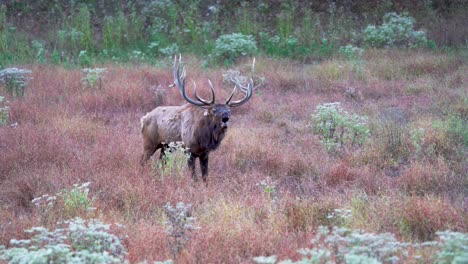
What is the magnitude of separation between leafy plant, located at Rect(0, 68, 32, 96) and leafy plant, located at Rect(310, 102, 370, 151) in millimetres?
6741

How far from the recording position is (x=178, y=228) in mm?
5980

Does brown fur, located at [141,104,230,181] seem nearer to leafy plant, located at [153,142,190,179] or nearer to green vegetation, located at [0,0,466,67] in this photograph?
leafy plant, located at [153,142,190,179]

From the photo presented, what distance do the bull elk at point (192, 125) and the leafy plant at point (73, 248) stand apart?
10.0ft

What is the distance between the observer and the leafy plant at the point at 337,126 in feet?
32.8

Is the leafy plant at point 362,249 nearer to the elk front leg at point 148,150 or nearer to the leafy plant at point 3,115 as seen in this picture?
the elk front leg at point 148,150

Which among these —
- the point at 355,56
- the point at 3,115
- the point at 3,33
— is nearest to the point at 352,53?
the point at 355,56

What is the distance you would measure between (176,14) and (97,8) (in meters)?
3.44

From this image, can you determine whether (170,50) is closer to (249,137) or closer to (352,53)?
(352,53)

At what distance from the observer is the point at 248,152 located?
9695 millimetres

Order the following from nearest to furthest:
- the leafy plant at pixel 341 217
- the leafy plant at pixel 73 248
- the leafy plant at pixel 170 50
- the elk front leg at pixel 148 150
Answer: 1. the leafy plant at pixel 73 248
2. the leafy plant at pixel 341 217
3. the elk front leg at pixel 148 150
4. the leafy plant at pixel 170 50

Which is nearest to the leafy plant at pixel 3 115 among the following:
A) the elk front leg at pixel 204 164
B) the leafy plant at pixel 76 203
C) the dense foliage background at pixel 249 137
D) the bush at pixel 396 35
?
the dense foliage background at pixel 249 137

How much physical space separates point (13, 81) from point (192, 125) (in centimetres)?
626

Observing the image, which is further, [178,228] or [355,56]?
[355,56]

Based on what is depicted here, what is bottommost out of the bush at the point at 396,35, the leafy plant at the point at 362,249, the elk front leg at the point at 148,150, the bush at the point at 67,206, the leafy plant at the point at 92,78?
the elk front leg at the point at 148,150
